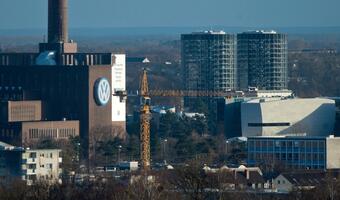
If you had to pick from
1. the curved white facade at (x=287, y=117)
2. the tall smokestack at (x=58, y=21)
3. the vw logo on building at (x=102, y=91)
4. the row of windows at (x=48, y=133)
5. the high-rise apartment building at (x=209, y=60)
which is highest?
the tall smokestack at (x=58, y=21)

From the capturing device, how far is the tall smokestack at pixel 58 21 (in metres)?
100

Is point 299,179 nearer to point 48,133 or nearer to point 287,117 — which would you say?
point 48,133

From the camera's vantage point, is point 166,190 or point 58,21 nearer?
point 166,190

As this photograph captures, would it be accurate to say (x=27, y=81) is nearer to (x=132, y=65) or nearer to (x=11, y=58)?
(x=11, y=58)

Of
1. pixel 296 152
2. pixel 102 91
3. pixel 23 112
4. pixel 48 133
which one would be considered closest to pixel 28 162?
pixel 296 152

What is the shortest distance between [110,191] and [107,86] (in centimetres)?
4155

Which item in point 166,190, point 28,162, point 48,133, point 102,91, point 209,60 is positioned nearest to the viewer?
point 166,190

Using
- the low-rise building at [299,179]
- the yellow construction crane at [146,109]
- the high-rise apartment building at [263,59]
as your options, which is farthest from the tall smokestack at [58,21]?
the low-rise building at [299,179]

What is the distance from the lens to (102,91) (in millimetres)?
93688

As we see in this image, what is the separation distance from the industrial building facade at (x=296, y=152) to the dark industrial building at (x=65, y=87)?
13955 millimetres

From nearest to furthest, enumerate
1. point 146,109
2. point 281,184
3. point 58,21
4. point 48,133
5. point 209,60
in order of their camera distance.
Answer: point 281,184, point 146,109, point 48,133, point 58,21, point 209,60

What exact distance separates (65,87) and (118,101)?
248cm

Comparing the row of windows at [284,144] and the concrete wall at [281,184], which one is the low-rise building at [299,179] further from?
the row of windows at [284,144]

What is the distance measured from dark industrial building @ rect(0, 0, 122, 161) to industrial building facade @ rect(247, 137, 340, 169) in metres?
14.0
